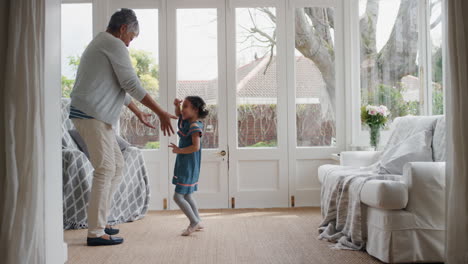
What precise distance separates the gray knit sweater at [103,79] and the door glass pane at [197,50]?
6.13 feet

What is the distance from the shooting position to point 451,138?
2.31m

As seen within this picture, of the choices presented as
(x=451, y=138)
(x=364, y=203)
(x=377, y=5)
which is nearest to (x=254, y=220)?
(x=364, y=203)

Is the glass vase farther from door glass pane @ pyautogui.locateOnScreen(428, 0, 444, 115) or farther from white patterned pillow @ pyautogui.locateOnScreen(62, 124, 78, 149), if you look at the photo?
white patterned pillow @ pyautogui.locateOnScreen(62, 124, 78, 149)

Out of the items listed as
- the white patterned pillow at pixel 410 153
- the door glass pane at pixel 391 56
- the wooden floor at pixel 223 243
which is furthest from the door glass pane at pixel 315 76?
the white patterned pillow at pixel 410 153

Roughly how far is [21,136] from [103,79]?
3.97 feet

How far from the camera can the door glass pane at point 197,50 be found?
5.02 metres

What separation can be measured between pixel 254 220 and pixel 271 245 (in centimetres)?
100

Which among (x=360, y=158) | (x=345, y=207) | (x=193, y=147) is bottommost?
(x=345, y=207)

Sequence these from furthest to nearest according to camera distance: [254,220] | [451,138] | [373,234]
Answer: [254,220]
[373,234]
[451,138]

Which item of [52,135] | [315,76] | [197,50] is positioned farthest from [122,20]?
[315,76]

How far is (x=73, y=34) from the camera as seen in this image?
507cm

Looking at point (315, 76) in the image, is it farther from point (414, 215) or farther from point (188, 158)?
point (414, 215)

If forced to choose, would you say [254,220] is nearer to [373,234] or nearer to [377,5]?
[373,234]

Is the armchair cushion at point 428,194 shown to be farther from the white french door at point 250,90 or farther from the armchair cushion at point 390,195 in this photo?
the white french door at point 250,90
